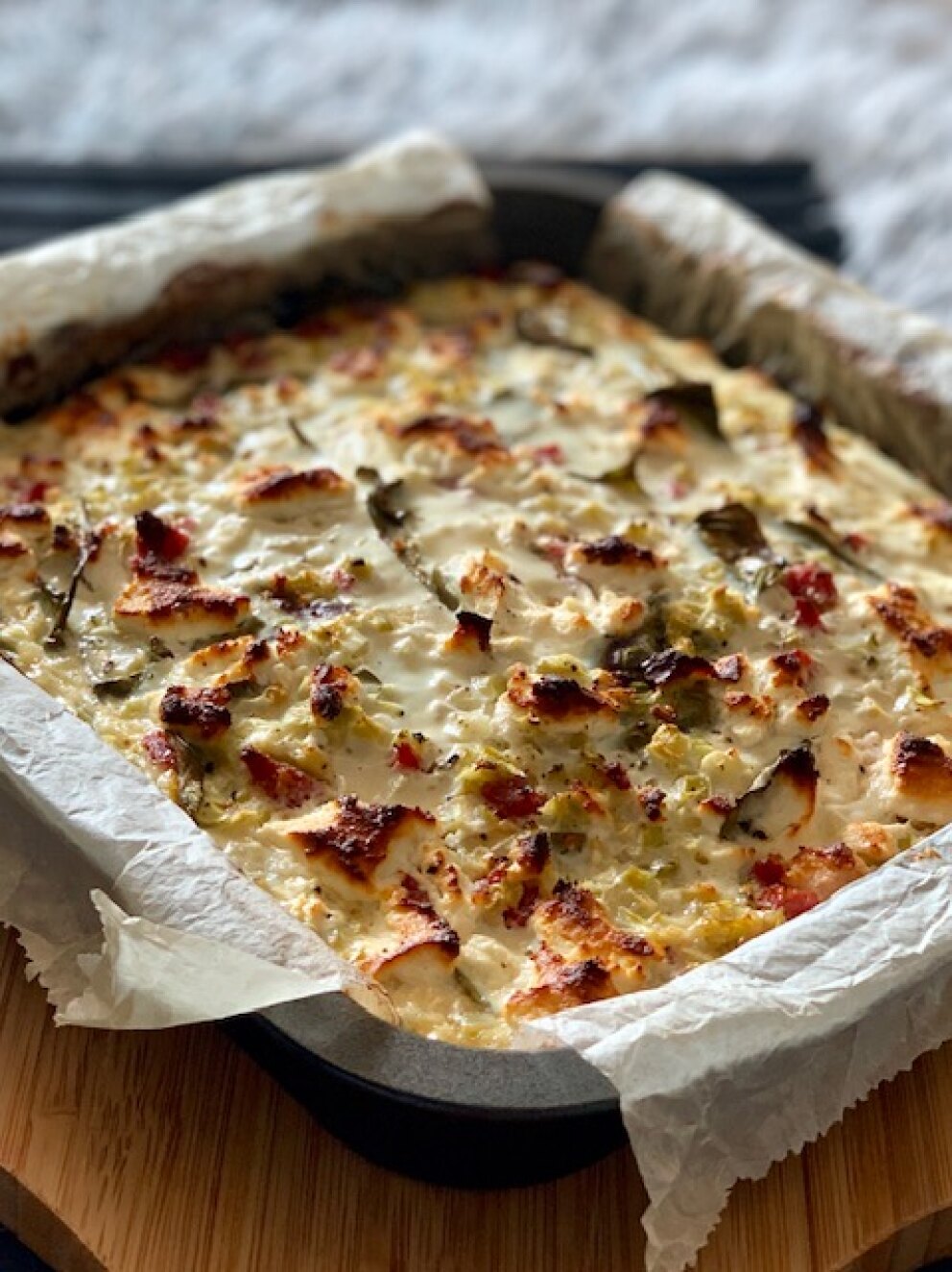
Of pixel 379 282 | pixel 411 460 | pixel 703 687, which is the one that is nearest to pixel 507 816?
pixel 703 687

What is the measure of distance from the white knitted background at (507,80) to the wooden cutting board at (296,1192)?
116 inches

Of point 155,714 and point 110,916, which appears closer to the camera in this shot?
point 110,916

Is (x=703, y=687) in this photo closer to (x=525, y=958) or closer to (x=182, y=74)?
(x=525, y=958)

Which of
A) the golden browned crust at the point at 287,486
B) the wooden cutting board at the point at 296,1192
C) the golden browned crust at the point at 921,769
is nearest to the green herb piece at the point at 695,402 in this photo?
the golden browned crust at the point at 287,486

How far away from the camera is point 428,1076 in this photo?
206cm

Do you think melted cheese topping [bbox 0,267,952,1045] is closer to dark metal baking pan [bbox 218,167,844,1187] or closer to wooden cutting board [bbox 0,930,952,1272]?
dark metal baking pan [bbox 218,167,844,1187]

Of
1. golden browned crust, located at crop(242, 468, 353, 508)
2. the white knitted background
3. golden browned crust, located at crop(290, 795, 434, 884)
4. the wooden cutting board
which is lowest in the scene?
the wooden cutting board

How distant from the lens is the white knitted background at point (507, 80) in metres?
4.95

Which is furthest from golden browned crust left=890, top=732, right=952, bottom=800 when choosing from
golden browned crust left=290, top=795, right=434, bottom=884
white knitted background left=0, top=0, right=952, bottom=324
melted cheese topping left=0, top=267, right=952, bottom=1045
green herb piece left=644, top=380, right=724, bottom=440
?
white knitted background left=0, top=0, right=952, bottom=324

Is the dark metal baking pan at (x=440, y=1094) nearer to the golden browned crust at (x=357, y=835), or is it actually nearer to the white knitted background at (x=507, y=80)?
the golden browned crust at (x=357, y=835)

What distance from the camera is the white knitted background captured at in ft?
16.2

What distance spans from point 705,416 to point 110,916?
171cm

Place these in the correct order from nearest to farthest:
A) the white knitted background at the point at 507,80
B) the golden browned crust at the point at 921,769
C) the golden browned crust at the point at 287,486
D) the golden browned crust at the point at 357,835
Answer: the golden browned crust at the point at 357,835 < the golden browned crust at the point at 921,769 < the golden browned crust at the point at 287,486 < the white knitted background at the point at 507,80

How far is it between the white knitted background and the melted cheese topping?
63.7 inches
